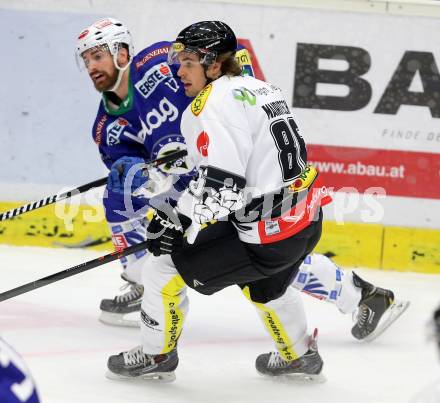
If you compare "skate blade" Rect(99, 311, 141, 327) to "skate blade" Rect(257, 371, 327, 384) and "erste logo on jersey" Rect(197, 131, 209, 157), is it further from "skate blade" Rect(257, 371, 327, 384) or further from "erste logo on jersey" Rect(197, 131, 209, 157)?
"erste logo on jersey" Rect(197, 131, 209, 157)

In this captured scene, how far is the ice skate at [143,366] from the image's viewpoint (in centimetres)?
339

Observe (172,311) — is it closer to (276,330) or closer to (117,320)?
(276,330)

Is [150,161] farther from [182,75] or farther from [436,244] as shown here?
[436,244]

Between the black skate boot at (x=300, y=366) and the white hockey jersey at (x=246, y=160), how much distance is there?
50 centimetres

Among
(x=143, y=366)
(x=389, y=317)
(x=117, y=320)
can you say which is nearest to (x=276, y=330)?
(x=143, y=366)

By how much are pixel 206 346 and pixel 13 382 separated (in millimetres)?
2079

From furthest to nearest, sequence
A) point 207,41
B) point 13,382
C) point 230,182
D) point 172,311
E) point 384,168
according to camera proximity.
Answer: point 384,168, point 172,311, point 207,41, point 230,182, point 13,382

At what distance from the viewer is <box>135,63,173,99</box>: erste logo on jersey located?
394cm

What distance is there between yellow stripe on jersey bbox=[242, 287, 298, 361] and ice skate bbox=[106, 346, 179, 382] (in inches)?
12.1

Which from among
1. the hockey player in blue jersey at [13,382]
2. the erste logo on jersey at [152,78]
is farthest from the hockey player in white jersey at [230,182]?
the hockey player in blue jersey at [13,382]

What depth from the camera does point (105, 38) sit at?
395cm

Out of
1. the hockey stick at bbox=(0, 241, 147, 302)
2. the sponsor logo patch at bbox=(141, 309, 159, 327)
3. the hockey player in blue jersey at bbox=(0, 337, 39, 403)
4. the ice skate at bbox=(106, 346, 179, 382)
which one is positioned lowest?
the ice skate at bbox=(106, 346, 179, 382)

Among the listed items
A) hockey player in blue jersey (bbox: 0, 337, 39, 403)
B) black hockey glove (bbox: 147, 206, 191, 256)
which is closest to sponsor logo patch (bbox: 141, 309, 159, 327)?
black hockey glove (bbox: 147, 206, 191, 256)

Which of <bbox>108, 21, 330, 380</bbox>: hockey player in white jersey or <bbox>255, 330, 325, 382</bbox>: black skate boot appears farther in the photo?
<bbox>255, 330, 325, 382</bbox>: black skate boot
